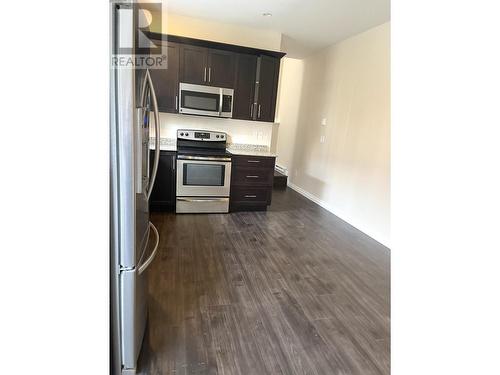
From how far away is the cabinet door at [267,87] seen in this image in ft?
14.0

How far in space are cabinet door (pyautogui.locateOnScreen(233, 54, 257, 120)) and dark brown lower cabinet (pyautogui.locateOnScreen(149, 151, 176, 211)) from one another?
1.19 meters

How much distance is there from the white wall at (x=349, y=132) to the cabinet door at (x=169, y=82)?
2.50 metres

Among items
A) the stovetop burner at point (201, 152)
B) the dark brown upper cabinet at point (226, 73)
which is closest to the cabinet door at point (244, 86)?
the dark brown upper cabinet at point (226, 73)

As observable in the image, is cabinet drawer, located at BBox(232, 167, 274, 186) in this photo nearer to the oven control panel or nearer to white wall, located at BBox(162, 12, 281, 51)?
the oven control panel

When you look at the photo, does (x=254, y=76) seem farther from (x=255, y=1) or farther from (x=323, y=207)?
(x=323, y=207)

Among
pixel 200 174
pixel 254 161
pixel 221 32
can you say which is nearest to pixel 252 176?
pixel 254 161

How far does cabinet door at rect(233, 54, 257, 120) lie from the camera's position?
4195 millimetres

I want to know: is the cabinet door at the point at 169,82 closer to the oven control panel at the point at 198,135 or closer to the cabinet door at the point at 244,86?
the oven control panel at the point at 198,135

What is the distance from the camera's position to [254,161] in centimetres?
422

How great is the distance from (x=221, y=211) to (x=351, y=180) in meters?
1.95
